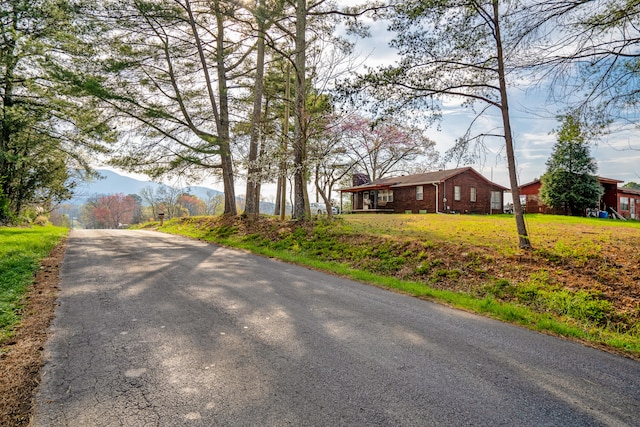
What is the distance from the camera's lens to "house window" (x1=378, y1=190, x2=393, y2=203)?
90.7ft

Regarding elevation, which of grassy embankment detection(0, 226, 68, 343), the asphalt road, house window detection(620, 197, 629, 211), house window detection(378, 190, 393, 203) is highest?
house window detection(378, 190, 393, 203)

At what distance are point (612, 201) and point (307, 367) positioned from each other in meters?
34.4

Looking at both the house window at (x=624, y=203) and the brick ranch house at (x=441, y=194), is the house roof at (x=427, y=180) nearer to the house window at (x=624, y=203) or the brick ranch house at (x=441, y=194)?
the brick ranch house at (x=441, y=194)

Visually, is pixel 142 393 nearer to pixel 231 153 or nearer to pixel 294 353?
pixel 294 353

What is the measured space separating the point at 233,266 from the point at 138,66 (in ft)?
35.7

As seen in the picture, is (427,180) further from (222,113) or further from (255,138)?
(222,113)

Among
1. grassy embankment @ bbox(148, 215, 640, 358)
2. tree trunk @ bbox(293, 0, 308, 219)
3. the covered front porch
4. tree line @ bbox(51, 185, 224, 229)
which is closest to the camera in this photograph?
grassy embankment @ bbox(148, 215, 640, 358)

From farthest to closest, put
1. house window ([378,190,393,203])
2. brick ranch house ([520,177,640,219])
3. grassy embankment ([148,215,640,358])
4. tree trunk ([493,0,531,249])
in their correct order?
house window ([378,190,393,203])
brick ranch house ([520,177,640,219])
tree trunk ([493,0,531,249])
grassy embankment ([148,215,640,358])

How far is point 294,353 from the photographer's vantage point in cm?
277

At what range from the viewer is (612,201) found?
26250 millimetres

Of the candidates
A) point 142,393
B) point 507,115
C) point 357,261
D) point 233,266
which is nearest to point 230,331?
point 142,393

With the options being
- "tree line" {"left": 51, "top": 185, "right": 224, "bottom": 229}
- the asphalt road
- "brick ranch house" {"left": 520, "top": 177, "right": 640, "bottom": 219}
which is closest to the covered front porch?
"brick ranch house" {"left": 520, "top": 177, "right": 640, "bottom": 219}

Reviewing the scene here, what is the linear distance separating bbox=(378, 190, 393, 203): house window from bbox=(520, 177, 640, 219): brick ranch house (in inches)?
454

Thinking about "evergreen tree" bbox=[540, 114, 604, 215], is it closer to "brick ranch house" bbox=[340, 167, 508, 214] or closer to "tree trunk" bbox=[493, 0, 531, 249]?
"brick ranch house" bbox=[340, 167, 508, 214]
